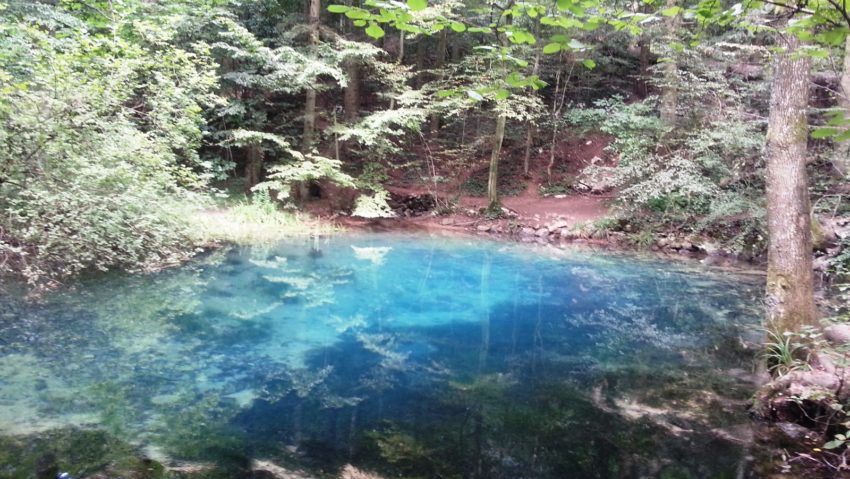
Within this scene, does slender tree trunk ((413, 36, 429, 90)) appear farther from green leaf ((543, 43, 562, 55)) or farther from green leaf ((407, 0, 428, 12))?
green leaf ((407, 0, 428, 12))

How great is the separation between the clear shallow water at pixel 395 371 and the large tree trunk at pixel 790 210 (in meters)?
0.89

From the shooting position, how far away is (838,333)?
4.99 meters

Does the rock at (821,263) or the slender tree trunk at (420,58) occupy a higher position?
the slender tree trunk at (420,58)

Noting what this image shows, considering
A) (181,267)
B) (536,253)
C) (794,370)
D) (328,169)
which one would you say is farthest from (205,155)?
(794,370)

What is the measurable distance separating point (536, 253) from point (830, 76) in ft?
28.8

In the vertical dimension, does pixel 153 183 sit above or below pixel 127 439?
above

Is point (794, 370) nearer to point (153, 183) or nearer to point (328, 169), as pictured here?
point (153, 183)

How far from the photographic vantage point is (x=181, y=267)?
8.93 m

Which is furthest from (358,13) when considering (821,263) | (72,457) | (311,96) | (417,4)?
(311,96)

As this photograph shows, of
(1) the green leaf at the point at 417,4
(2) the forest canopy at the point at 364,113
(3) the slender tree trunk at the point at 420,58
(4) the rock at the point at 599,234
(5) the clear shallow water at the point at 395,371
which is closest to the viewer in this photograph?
(1) the green leaf at the point at 417,4

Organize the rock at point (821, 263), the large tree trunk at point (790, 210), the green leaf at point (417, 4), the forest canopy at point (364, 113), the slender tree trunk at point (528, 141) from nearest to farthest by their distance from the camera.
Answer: the green leaf at point (417, 4)
the forest canopy at point (364, 113)
the large tree trunk at point (790, 210)
the rock at point (821, 263)
the slender tree trunk at point (528, 141)

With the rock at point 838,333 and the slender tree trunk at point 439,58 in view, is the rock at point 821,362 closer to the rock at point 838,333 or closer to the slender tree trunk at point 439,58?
the rock at point 838,333

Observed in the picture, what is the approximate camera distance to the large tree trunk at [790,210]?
4855 mm

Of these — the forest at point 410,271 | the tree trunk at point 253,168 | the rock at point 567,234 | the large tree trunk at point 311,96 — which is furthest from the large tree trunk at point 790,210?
the tree trunk at point 253,168
